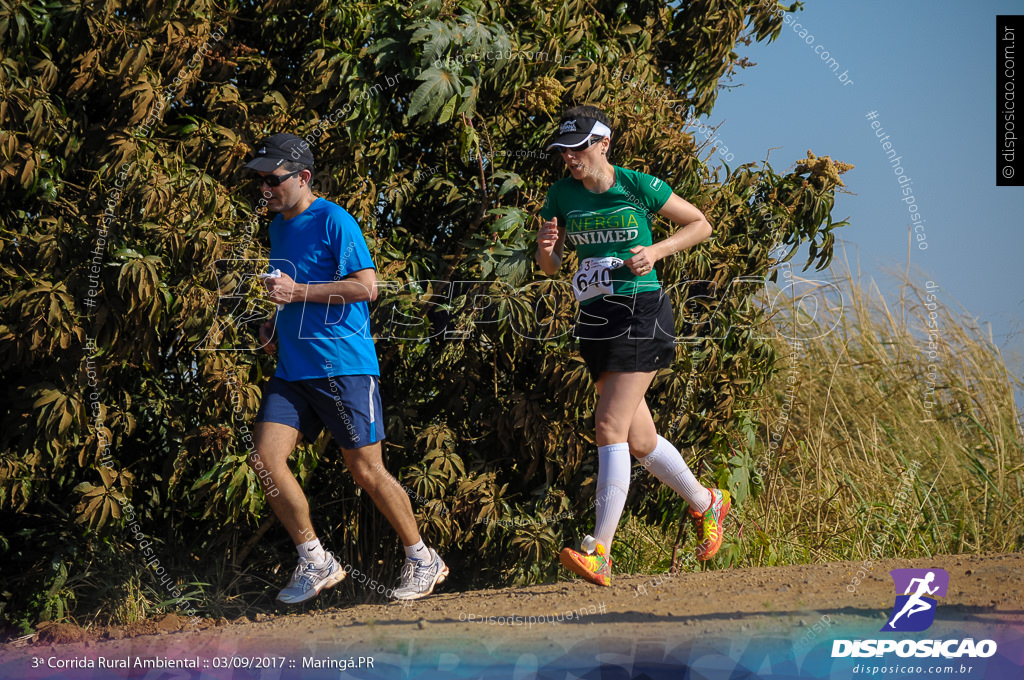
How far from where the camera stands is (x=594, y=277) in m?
4.28

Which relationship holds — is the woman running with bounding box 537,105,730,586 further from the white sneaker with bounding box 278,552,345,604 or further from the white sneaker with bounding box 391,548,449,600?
the white sneaker with bounding box 278,552,345,604

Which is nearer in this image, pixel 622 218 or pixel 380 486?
pixel 622 218

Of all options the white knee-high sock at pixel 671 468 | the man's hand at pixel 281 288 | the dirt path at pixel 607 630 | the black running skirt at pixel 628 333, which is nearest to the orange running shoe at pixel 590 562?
the dirt path at pixel 607 630

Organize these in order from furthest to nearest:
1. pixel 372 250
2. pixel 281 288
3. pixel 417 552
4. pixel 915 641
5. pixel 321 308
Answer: pixel 372 250, pixel 417 552, pixel 321 308, pixel 281 288, pixel 915 641

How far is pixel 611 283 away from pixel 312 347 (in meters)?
1.36

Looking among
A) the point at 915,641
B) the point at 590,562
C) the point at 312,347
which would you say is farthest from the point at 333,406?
the point at 915,641

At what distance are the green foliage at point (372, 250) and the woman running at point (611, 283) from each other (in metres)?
0.82

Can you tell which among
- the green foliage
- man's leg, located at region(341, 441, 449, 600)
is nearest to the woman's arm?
the green foliage

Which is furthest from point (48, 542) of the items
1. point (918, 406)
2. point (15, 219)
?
point (918, 406)

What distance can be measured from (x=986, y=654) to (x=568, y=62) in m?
3.69

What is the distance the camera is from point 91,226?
471 centimetres

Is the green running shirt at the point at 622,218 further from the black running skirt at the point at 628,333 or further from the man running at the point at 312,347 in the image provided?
the man running at the point at 312,347

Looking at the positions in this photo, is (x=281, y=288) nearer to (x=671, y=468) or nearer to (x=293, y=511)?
(x=293, y=511)

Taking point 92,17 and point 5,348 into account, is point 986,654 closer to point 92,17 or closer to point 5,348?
point 5,348
